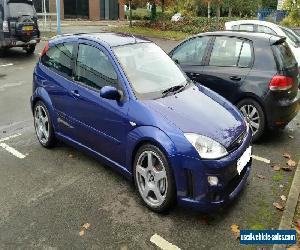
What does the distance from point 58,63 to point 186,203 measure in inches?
119

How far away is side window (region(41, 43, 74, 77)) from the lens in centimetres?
550

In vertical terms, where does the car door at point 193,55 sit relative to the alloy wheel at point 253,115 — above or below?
above

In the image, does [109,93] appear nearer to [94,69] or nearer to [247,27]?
[94,69]

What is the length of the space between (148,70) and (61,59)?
146cm

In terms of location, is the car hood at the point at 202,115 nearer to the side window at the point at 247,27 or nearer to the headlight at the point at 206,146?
the headlight at the point at 206,146

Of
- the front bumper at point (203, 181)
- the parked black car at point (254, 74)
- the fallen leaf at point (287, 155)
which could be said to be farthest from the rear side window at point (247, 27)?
the front bumper at point (203, 181)

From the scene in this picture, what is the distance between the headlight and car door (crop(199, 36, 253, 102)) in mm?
2601

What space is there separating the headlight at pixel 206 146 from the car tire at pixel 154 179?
1.15 feet

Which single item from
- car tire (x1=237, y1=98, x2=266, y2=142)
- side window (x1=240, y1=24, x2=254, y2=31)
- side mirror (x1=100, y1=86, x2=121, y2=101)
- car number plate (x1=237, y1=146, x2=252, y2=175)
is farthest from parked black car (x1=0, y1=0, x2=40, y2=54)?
car number plate (x1=237, y1=146, x2=252, y2=175)

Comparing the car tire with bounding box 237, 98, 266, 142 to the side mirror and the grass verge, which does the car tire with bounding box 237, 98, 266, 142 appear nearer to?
the side mirror

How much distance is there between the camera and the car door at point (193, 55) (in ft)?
22.7

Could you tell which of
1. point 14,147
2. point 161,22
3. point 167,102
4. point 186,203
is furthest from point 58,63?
point 161,22

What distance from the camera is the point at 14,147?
245 inches

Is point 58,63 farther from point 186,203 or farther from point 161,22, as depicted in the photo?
point 161,22
